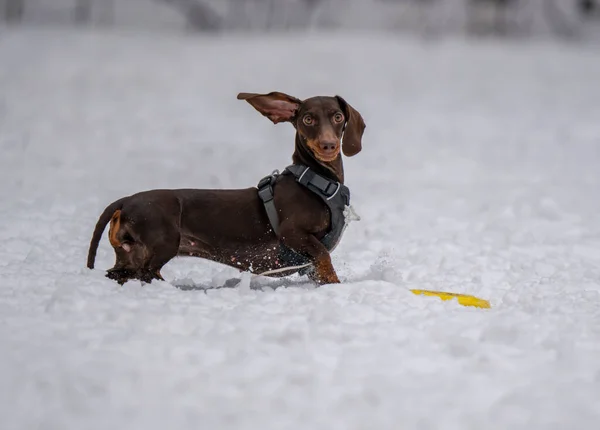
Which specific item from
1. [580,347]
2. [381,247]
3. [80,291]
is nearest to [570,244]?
[381,247]

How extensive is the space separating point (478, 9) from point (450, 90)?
3.85 m

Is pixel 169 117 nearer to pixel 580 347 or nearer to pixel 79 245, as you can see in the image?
pixel 79 245

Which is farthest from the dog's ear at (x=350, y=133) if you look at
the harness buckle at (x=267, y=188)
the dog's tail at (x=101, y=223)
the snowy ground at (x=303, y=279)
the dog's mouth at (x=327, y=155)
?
the dog's tail at (x=101, y=223)

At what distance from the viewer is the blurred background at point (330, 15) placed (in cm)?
1544

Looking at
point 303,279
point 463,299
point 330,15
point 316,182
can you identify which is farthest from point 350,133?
point 330,15

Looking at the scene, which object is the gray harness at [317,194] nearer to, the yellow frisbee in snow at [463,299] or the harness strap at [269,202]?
the harness strap at [269,202]

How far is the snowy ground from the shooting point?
272 cm

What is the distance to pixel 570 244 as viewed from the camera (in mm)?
6203

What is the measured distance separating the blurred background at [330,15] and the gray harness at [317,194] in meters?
11.9

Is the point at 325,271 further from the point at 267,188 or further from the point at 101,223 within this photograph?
the point at 101,223

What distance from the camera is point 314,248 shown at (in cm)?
414

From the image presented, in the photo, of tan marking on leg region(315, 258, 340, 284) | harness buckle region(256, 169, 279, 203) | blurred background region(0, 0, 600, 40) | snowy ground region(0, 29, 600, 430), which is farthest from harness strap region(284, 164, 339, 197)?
blurred background region(0, 0, 600, 40)

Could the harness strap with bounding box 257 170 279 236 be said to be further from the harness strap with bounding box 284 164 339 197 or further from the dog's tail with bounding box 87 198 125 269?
the dog's tail with bounding box 87 198 125 269

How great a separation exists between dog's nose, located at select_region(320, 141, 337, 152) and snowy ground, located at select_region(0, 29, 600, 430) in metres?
0.66
